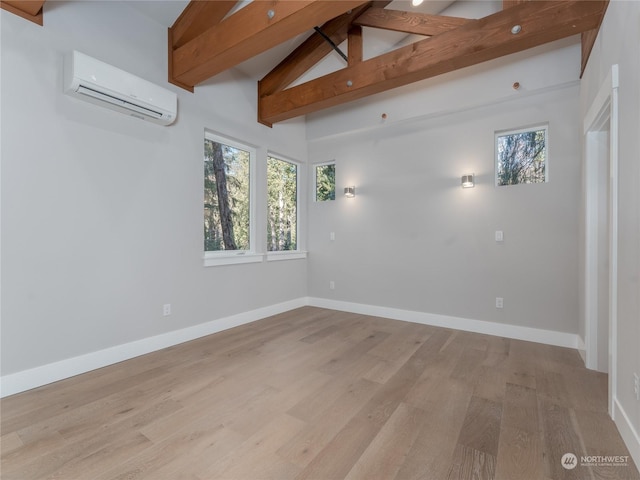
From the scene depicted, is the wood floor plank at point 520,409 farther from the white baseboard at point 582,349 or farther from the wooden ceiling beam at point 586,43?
the wooden ceiling beam at point 586,43

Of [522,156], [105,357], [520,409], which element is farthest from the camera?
[522,156]

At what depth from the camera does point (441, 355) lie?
2.81 meters

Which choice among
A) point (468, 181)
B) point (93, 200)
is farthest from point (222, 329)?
point (468, 181)

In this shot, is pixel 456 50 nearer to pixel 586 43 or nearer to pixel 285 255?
pixel 586 43

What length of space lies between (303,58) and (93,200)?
295cm

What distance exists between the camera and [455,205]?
12.0ft

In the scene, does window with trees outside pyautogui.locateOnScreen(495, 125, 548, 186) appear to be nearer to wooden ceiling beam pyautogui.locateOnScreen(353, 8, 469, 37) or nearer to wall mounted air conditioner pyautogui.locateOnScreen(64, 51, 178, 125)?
wooden ceiling beam pyautogui.locateOnScreen(353, 8, 469, 37)

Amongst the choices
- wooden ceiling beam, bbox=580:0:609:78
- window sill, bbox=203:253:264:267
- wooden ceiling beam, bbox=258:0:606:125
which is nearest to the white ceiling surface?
wooden ceiling beam, bbox=258:0:606:125

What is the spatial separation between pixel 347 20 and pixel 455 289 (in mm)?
3443

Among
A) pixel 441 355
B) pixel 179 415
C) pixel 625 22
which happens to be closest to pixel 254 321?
pixel 179 415

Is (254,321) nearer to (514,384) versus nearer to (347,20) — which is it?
(514,384)

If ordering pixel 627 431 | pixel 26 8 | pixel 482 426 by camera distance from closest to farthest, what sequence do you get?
1. pixel 627 431
2. pixel 482 426
3. pixel 26 8

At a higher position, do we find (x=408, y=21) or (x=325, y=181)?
(x=408, y=21)

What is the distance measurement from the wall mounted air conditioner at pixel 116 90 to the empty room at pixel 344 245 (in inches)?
0.8
